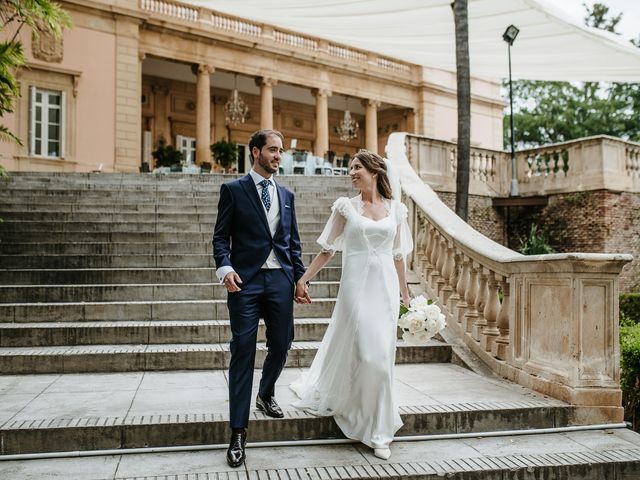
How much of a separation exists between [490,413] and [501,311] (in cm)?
145

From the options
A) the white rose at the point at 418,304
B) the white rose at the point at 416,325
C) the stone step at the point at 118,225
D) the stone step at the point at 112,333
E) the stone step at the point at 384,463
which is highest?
the stone step at the point at 118,225

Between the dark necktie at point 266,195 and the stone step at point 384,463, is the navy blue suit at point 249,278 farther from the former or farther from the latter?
the stone step at point 384,463

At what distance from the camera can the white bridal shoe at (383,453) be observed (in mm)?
3867

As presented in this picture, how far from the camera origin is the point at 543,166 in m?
15.5

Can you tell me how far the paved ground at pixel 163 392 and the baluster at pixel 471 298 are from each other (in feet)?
2.04

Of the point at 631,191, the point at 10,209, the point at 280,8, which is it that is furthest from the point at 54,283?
the point at 631,191

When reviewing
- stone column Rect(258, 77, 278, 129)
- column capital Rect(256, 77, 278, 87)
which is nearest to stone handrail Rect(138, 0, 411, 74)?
column capital Rect(256, 77, 278, 87)

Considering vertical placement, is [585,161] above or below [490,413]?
above

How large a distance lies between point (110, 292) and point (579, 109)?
37189mm

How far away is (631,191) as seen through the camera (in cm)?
1488

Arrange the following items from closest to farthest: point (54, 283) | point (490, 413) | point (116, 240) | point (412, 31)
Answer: point (490, 413) → point (54, 283) → point (116, 240) → point (412, 31)

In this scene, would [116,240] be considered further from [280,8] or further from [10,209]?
[280,8]

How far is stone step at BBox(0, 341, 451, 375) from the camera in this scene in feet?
18.1

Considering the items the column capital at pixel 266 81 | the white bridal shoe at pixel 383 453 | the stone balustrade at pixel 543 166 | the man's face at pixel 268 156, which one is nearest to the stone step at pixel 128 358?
the white bridal shoe at pixel 383 453
